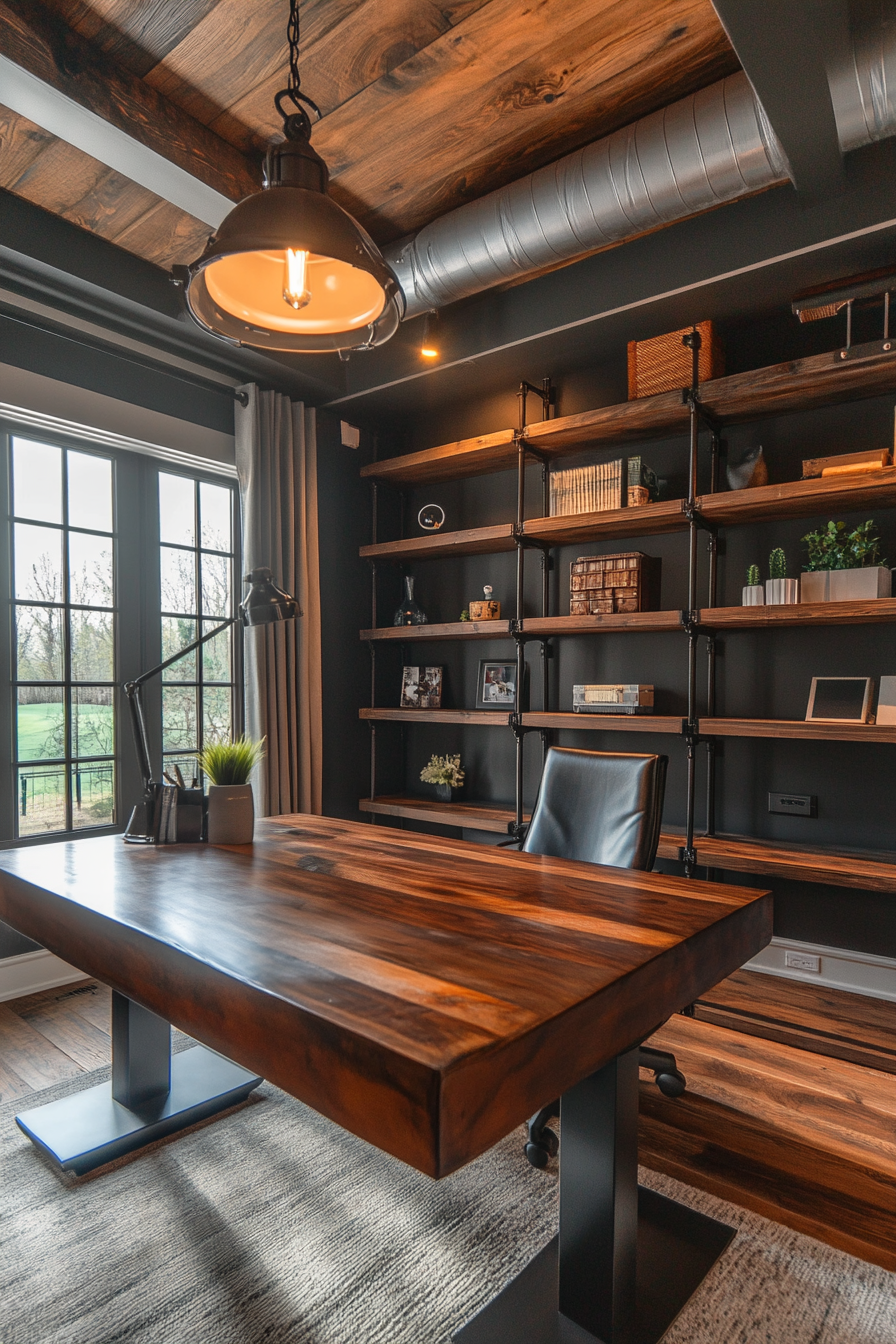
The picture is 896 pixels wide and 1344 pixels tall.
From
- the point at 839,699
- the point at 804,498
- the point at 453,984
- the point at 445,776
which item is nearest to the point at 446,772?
the point at 445,776

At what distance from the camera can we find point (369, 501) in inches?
166

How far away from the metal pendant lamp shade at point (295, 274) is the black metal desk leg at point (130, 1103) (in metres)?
1.62

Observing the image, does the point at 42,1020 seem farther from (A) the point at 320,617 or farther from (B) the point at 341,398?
(B) the point at 341,398

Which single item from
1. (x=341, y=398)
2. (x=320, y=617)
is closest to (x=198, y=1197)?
(x=320, y=617)

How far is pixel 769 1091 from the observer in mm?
2117

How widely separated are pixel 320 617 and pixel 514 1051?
3213 mm

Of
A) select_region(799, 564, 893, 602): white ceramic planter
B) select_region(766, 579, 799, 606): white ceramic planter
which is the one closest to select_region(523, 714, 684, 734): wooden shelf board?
select_region(766, 579, 799, 606): white ceramic planter

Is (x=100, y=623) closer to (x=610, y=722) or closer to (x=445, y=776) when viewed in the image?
(x=445, y=776)

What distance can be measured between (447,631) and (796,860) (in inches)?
70.8

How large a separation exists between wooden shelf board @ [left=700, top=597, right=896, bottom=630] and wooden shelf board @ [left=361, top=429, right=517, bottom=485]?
1.24 m

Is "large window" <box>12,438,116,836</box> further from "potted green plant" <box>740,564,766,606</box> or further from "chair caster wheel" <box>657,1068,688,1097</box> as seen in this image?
"potted green plant" <box>740,564,766,606</box>

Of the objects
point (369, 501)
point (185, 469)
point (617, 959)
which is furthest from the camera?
point (369, 501)

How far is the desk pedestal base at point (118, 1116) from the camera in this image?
5.92 feet

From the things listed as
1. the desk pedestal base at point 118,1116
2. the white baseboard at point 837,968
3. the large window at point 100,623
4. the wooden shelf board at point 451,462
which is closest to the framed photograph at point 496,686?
the wooden shelf board at point 451,462
